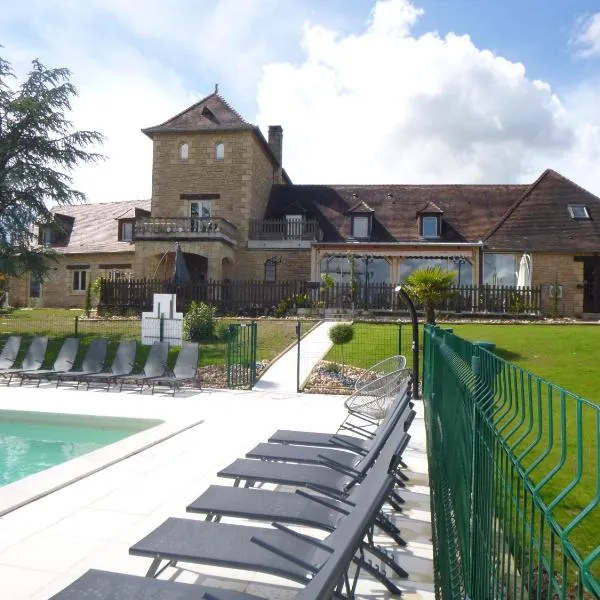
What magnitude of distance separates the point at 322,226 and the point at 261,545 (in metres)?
29.3

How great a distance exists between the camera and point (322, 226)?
3200 centimetres

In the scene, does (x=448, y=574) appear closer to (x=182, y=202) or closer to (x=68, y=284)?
(x=182, y=202)

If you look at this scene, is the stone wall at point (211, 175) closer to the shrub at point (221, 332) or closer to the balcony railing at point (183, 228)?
the balcony railing at point (183, 228)

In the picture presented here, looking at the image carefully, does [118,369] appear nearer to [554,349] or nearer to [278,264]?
[554,349]

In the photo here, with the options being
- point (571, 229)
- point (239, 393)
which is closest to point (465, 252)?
point (571, 229)

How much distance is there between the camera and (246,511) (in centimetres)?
413

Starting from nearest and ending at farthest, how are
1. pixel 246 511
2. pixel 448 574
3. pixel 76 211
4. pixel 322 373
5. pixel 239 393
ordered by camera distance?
1. pixel 448 574
2. pixel 246 511
3. pixel 239 393
4. pixel 322 373
5. pixel 76 211

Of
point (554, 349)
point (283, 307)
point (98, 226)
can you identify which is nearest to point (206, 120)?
point (98, 226)

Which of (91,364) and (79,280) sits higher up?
(79,280)

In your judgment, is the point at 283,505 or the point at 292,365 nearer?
the point at 283,505

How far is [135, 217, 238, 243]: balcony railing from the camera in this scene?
28.8m

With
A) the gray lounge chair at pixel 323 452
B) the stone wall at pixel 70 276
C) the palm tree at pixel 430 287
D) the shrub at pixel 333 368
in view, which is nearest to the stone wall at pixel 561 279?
the palm tree at pixel 430 287

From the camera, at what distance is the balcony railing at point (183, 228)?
2880cm

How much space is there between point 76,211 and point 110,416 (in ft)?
113
